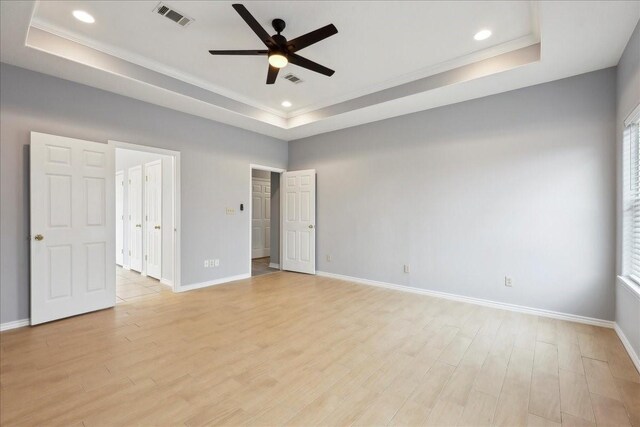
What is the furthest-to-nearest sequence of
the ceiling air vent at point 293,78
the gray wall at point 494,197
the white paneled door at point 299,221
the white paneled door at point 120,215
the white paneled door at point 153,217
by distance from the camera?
the white paneled door at point 120,215 < the white paneled door at point 299,221 < the white paneled door at point 153,217 < the ceiling air vent at point 293,78 < the gray wall at point 494,197

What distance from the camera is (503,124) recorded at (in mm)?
3867

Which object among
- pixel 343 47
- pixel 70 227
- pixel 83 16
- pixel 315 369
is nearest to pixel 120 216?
pixel 70 227

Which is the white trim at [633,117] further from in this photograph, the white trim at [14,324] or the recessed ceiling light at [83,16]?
the white trim at [14,324]

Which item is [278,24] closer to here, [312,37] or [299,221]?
[312,37]

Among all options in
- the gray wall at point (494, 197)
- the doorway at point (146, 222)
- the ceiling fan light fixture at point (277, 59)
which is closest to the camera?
the ceiling fan light fixture at point (277, 59)

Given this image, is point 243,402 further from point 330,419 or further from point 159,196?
point 159,196

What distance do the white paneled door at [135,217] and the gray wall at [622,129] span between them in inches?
278

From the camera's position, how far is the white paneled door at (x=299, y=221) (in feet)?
19.4

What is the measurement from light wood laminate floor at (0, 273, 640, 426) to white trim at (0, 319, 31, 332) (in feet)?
0.34

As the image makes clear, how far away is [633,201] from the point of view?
284cm

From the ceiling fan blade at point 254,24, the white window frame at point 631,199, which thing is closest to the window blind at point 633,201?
the white window frame at point 631,199

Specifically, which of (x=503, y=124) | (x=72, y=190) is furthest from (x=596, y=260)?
(x=72, y=190)

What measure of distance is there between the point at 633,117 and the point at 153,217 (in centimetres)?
659

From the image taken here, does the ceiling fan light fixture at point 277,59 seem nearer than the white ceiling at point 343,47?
No
